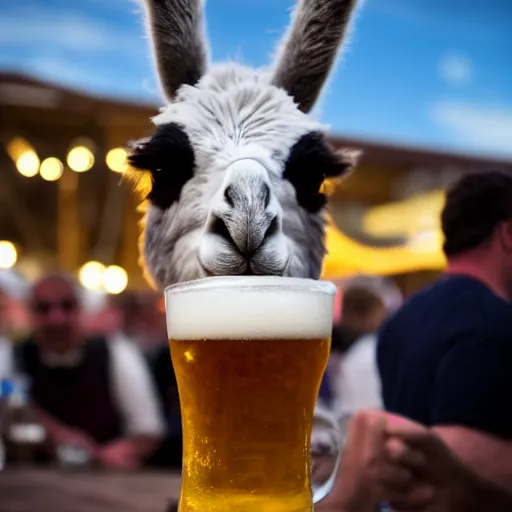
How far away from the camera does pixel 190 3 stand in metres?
0.88

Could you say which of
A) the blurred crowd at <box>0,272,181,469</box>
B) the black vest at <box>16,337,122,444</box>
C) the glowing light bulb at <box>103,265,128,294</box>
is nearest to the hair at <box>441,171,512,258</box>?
the glowing light bulb at <box>103,265,128,294</box>

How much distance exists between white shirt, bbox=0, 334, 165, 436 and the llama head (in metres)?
1.19

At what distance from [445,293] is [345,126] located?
0.31 metres

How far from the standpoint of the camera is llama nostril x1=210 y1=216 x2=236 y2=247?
76cm

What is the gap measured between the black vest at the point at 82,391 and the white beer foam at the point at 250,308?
1.44m

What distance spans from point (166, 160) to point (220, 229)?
0.14 meters

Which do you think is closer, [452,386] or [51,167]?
[452,386]

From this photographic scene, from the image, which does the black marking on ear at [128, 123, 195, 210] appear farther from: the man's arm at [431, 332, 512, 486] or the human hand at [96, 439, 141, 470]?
the human hand at [96, 439, 141, 470]

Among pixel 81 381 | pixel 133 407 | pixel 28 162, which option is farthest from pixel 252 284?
pixel 81 381

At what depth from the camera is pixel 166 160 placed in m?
0.85

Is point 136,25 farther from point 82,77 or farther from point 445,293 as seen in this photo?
point 445,293

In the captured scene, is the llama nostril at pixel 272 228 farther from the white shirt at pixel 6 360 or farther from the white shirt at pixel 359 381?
the white shirt at pixel 6 360

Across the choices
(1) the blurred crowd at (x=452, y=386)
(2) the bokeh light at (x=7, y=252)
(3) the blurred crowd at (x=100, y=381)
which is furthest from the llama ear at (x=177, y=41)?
(2) the bokeh light at (x=7, y=252)

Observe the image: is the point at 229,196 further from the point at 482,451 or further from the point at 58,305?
the point at 58,305
